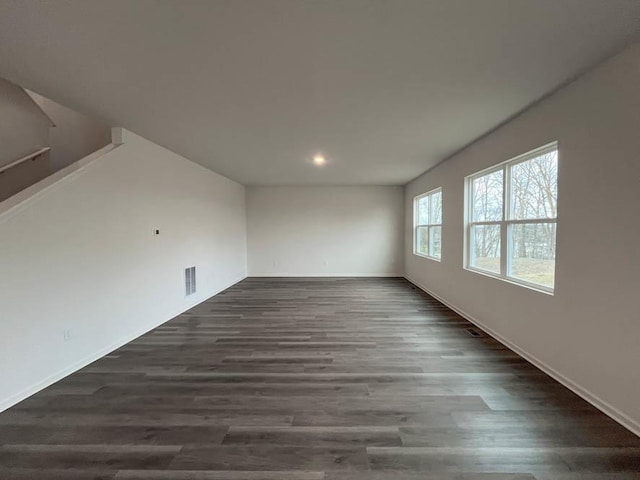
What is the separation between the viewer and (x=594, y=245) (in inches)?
82.5

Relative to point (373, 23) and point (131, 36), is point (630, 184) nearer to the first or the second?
point (373, 23)

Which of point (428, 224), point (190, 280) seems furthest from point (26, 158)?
point (428, 224)

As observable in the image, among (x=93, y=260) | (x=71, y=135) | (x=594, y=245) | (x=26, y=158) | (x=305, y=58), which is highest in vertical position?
(x=71, y=135)

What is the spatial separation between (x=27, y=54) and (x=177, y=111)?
1.09m

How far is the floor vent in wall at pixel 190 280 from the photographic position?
15.4 feet

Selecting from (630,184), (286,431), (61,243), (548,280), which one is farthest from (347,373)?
(61,243)

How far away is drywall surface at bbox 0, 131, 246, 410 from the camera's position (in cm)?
227

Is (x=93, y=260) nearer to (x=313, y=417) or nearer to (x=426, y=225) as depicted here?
(x=313, y=417)

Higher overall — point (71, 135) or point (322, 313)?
point (71, 135)

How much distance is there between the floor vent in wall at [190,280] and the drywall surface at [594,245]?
14.7 ft

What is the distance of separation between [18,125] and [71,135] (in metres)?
0.52

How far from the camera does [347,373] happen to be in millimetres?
2594

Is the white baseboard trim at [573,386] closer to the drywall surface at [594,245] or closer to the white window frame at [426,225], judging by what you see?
the drywall surface at [594,245]

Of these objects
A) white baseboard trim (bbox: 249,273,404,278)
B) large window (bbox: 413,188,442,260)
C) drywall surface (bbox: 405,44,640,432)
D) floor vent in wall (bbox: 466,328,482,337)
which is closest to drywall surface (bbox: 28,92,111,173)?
white baseboard trim (bbox: 249,273,404,278)
